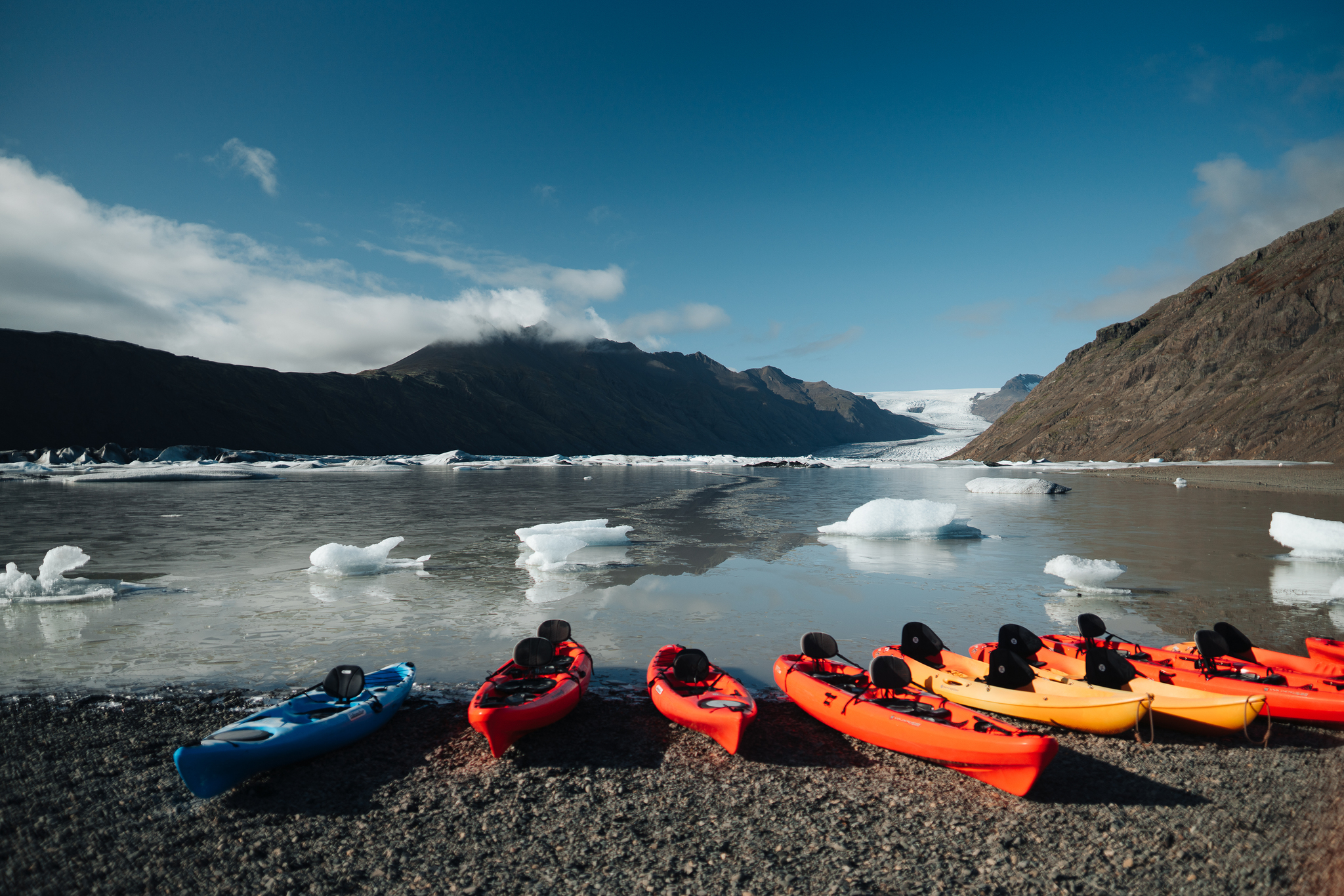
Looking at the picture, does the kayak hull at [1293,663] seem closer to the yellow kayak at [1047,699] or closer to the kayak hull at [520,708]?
the yellow kayak at [1047,699]

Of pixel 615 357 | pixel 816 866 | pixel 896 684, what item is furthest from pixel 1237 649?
pixel 615 357

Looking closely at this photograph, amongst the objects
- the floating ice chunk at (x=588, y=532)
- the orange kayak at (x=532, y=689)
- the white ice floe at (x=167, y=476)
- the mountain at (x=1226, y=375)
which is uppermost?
the mountain at (x=1226, y=375)

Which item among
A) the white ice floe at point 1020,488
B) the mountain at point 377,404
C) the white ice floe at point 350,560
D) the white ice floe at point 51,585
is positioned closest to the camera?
the white ice floe at point 51,585

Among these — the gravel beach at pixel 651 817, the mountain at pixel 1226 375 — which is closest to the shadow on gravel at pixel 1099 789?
the gravel beach at pixel 651 817

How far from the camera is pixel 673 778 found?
6.17 m

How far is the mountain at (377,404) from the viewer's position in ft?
272

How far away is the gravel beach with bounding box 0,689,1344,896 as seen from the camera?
4699 mm

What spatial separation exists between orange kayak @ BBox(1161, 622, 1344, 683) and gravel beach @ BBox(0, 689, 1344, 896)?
1.06 metres

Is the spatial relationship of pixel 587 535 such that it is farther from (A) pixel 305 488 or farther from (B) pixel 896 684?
(A) pixel 305 488

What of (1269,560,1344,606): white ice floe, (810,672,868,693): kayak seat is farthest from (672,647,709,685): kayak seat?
(1269,560,1344,606): white ice floe

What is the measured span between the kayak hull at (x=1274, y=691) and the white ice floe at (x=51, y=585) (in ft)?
55.7

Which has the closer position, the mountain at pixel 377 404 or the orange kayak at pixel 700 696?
the orange kayak at pixel 700 696

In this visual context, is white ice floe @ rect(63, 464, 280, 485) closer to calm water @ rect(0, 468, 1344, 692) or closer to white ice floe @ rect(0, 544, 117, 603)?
calm water @ rect(0, 468, 1344, 692)

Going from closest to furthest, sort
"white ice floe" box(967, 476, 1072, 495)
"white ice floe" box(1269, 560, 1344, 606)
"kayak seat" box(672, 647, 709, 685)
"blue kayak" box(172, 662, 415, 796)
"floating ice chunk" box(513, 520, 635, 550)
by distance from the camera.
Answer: "blue kayak" box(172, 662, 415, 796)
"kayak seat" box(672, 647, 709, 685)
"white ice floe" box(1269, 560, 1344, 606)
"floating ice chunk" box(513, 520, 635, 550)
"white ice floe" box(967, 476, 1072, 495)
